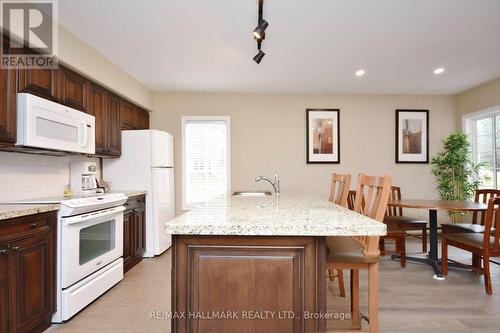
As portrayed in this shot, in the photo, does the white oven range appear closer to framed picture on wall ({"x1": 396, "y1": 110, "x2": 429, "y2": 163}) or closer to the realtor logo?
the realtor logo

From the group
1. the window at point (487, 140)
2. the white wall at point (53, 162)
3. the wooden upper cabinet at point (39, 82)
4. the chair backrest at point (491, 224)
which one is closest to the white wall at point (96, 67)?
the white wall at point (53, 162)

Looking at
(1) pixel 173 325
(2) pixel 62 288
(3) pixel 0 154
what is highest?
(3) pixel 0 154

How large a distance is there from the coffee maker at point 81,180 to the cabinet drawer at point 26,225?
114 cm

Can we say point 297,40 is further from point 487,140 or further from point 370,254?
point 487,140

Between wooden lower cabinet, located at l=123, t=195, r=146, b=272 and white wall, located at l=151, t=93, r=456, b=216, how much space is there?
3.78 ft

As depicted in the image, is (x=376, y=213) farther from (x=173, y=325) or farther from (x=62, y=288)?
(x=62, y=288)

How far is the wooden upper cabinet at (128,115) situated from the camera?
403cm

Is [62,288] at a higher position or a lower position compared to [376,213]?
lower

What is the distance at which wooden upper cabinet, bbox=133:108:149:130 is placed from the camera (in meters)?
4.43

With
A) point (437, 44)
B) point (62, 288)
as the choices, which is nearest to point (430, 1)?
point (437, 44)

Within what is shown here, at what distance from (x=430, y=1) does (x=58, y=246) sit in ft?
11.4

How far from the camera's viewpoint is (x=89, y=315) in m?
2.35

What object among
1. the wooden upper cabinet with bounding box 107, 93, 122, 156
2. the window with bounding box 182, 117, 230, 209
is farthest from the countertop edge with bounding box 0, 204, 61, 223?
the window with bounding box 182, 117, 230, 209

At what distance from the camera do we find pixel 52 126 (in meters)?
2.45
